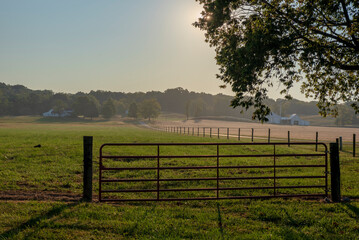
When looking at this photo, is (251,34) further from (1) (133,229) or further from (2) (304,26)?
(1) (133,229)

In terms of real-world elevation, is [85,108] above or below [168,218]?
above

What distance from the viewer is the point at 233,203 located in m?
8.78

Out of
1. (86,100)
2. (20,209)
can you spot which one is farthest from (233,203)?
(86,100)

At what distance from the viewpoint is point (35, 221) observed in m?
6.67

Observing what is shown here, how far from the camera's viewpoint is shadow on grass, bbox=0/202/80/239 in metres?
5.96

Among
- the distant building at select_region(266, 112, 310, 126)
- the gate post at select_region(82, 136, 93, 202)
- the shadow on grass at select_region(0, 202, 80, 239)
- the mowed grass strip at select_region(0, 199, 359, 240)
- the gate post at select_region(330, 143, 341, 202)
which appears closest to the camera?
the shadow on grass at select_region(0, 202, 80, 239)

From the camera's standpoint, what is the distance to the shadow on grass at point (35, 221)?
5959 mm

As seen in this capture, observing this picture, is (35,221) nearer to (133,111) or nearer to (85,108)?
(133,111)

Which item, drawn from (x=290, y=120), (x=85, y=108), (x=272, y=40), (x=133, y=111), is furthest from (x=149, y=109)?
(x=272, y=40)

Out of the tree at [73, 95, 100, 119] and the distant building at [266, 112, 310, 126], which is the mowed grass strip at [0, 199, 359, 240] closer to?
the tree at [73, 95, 100, 119]

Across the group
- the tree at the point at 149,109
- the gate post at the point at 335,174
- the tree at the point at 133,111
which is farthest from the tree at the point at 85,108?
the gate post at the point at 335,174

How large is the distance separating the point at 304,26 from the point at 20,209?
12407 millimetres

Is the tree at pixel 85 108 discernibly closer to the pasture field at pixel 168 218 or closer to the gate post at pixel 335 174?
the pasture field at pixel 168 218

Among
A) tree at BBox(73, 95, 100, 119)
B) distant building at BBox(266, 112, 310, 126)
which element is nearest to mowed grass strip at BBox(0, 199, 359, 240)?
tree at BBox(73, 95, 100, 119)
